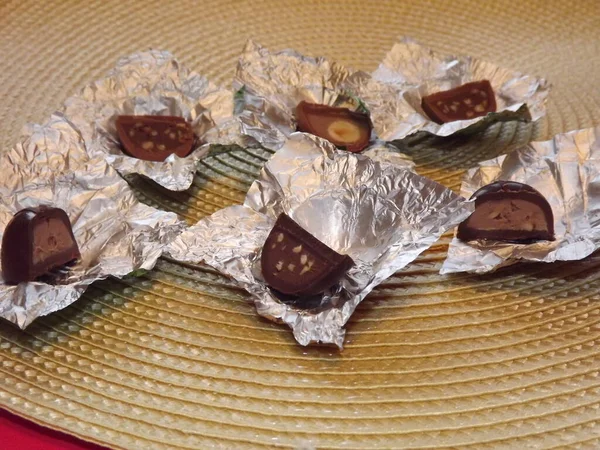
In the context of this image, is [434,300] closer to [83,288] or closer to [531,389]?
[531,389]

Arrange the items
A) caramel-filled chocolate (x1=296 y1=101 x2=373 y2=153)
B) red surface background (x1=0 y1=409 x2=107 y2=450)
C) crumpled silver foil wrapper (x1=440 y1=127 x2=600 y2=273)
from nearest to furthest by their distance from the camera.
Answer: red surface background (x1=0 y1=409 x2=107 y2=450), crumpled silver foil wrapper (x1=440 y1=127 x2=600 y2=273), caramel-filled chocolate (x1=296 y1=101 x2=373 y2=153)

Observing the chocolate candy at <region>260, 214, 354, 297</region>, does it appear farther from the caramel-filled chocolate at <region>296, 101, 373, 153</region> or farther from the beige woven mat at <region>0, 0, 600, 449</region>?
the caramel-filled chocolate at <region>296, 101, 373, 153</region>

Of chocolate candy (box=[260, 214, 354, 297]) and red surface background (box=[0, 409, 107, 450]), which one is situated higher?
chocolate candy (box=[260, 214, 354, 297])

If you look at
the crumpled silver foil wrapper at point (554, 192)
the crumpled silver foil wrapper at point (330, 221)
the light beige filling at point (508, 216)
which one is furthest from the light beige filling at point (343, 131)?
the light beige filling at point (508, 216)

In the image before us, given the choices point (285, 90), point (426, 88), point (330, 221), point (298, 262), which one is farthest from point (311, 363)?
point (426, 88)

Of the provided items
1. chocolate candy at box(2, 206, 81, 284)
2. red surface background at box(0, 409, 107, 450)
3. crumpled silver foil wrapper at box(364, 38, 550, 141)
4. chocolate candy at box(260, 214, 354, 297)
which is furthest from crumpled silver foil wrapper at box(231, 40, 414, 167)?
red surface background at box(0, 409, 107, 450)

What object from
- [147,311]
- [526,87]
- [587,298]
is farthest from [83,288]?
[526,87]

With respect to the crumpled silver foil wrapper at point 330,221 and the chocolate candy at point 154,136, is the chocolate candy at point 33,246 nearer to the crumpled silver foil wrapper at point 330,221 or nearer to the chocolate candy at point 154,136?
the crumpled silver foil wrapper at point 330,221
